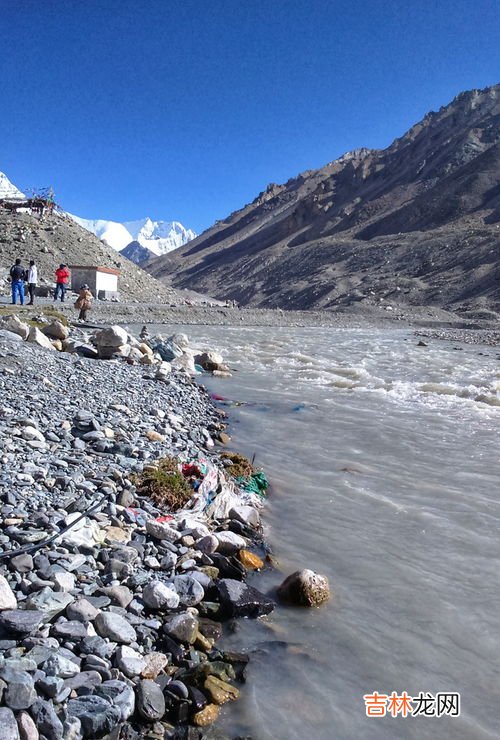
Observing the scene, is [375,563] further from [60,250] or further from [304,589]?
[60,250]

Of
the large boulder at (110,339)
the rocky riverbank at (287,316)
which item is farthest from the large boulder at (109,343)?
the rocky riverbank at (287,316)

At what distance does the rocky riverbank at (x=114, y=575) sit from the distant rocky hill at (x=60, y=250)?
34.8 metres

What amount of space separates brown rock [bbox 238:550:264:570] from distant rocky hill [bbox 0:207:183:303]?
3658cm

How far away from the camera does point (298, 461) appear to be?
25.3 ft

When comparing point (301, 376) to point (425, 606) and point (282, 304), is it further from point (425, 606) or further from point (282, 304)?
point (282, 304)

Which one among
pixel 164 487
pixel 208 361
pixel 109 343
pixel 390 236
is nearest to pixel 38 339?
pixel 109 343

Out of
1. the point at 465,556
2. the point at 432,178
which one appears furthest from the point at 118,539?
the point at 432,178

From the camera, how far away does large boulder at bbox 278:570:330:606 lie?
4207mm

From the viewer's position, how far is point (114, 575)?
3791mm

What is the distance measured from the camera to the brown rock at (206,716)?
3.01 meters

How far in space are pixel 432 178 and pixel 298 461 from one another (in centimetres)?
10395

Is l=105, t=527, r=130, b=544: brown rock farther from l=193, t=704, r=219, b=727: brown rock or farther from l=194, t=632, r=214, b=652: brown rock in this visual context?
l=193, t=704, r=219, b=727: brown rock

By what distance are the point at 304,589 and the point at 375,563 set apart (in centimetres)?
99

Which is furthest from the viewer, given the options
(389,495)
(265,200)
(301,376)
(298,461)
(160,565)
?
(265,200)
